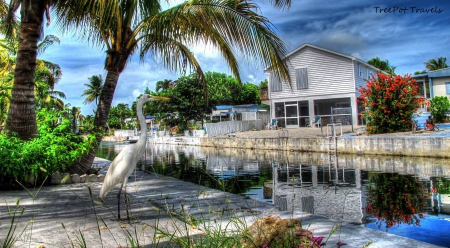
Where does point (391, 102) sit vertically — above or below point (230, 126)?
above

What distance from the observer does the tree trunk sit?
8.07m

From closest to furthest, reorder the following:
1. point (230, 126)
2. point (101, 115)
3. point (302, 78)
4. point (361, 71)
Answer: point (101, 115) < point (361, 71) < point (302, 78) < point (230, 126)

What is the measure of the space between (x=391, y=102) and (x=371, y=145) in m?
3.78

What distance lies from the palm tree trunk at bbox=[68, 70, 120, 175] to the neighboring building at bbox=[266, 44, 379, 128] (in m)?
21.4

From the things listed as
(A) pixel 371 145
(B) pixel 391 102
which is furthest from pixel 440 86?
(A) pixel 371 145

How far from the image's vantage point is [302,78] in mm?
31734

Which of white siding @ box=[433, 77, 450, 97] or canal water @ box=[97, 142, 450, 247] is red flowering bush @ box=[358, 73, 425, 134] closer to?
canal water @ box=[97, 142, 450, 247]

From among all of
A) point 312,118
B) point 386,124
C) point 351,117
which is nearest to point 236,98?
point 312,118

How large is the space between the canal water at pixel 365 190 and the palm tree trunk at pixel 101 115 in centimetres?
254

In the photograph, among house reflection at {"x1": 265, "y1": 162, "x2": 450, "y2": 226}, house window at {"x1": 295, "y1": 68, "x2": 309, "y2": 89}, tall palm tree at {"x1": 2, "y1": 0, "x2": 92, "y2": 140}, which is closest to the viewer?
house reflection at {"x1": 265, "y1": 162, "x2": 450, "y2": 226}

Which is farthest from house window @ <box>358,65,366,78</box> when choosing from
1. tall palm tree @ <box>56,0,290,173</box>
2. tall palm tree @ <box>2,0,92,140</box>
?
tall palm tree @ <box>2,0,92,140</box>

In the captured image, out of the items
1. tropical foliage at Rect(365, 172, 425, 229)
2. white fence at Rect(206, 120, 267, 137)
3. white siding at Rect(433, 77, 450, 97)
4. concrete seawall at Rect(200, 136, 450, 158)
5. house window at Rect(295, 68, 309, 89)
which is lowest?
tropical foliage at Rect(365, 172, 425, 229)

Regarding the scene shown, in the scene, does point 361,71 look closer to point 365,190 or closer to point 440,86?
point 440,86

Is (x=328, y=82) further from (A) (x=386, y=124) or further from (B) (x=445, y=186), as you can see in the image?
(B) (x=445, y=186)
